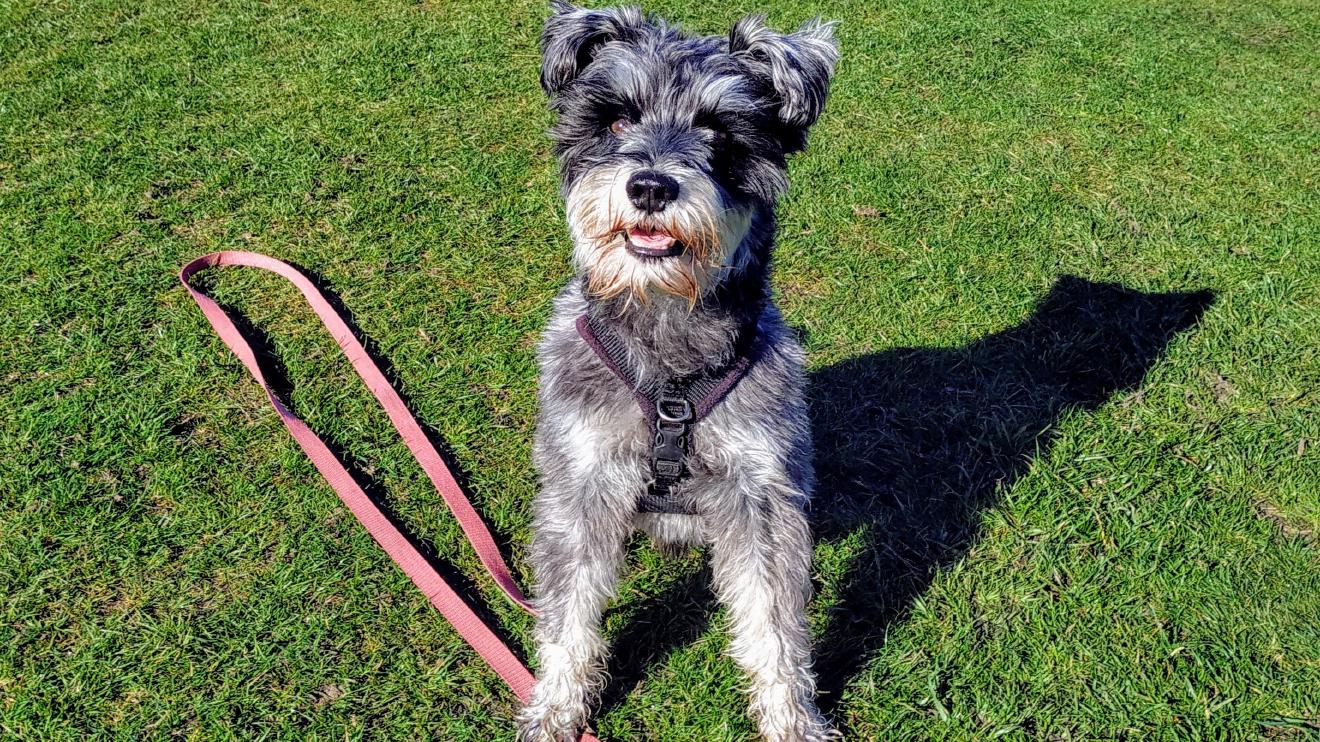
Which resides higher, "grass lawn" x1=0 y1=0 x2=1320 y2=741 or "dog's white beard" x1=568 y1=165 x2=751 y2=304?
"dog's white beard" x1=568 y1=165 x2=751 y2=304

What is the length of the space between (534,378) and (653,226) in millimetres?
2848

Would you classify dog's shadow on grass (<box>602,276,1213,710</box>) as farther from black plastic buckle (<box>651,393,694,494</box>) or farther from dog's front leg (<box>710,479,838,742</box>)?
black plastic buckle (<box>651,393,694,494</box>)

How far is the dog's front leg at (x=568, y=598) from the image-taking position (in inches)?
148

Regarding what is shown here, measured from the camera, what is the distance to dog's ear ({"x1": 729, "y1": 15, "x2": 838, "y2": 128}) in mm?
3449

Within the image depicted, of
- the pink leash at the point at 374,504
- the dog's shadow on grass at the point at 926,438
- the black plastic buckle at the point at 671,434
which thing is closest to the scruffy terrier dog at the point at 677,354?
the black plastic buckle at the point at 671,434

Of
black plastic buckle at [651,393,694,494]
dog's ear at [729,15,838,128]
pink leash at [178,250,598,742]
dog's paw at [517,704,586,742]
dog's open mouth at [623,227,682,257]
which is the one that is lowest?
dog's paw at [517,704,586,742]

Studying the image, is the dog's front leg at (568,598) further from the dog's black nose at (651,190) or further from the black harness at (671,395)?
the dog's black nose at (651,190)

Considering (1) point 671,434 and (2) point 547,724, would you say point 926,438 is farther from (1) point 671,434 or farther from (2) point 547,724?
(2) point 547,724

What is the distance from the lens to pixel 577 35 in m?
3.61

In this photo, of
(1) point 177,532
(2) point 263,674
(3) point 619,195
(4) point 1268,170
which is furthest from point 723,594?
(4) point 1268,170

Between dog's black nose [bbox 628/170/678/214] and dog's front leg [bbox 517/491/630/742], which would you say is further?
dog's front leg [bbox 517/491/630/742]

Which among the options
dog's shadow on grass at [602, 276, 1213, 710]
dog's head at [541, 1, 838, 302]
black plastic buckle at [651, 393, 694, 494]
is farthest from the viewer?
dog's shadow on grass at [602, 276, 1213, 710]

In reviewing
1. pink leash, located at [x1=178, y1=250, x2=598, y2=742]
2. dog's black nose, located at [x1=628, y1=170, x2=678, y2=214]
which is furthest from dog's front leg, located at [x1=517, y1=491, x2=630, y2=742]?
dog's black nose, located at [x1=628, y1=170, x2=678, y2=214]

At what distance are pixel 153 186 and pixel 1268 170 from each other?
992 centimetres
